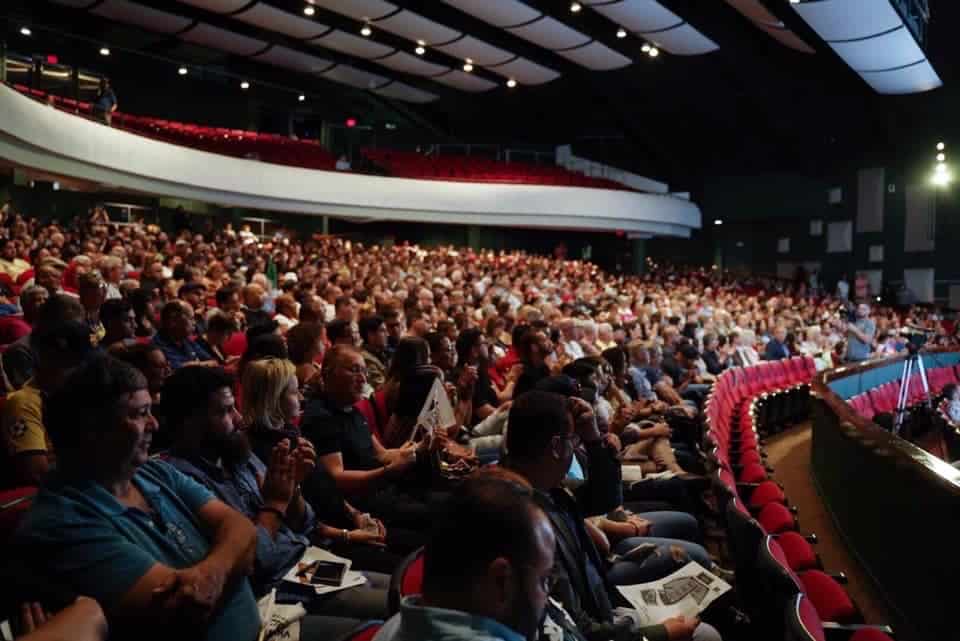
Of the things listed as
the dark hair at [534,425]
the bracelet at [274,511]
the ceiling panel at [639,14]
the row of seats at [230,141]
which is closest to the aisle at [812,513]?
the dark hair at [534,425]

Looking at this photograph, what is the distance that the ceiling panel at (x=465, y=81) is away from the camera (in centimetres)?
2034

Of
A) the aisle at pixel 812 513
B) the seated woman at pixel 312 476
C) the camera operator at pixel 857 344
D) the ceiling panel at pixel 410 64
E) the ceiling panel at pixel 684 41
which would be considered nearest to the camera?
the seated woman at pixel 312 476

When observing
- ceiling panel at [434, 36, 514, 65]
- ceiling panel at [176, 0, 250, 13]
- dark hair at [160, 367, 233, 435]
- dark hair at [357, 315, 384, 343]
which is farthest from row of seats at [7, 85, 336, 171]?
dark hair at [160, 367, 233, 435]

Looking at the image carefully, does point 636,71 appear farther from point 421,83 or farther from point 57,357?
point 57,357

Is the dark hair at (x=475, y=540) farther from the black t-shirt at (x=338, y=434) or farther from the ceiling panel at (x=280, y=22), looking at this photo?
the ceiling panel at (x=280, y=22)

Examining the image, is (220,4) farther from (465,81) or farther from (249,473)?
(249,473)

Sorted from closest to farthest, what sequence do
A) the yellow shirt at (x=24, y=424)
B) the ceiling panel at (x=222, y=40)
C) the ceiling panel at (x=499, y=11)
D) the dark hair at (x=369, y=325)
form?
the yellow shirt at (x=24, y=424)
the dark hair at (x=369, y=325)
the ceiling panel at (x=499, y=11)
the ceiling panel at (x=222, y=40)

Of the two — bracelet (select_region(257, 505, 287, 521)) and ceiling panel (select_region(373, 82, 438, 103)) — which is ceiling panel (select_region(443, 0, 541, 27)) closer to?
ceiling panel (select_region(373, 82, 438, 103))

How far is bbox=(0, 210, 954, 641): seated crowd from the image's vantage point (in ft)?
4.34

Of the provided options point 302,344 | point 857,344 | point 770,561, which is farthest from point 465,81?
point 770,561

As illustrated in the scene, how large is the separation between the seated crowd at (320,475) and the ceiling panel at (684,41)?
1120cm

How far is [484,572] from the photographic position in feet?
3.88

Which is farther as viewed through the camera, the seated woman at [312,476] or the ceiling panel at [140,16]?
the ceiling panel at [140,16]

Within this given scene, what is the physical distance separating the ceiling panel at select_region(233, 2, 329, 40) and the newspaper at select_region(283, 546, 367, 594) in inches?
591
